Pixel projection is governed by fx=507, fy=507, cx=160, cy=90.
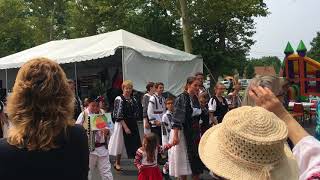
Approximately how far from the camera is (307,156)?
6.60ft

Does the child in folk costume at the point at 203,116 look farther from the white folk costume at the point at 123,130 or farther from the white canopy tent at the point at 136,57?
the white canopy tent at the point at 136,57

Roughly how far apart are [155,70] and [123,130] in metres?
6.34

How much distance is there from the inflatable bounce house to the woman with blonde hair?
14.3 meters

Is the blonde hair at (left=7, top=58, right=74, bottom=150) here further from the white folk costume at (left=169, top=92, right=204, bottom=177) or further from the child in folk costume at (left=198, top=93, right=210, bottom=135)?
the child in folk costume at (left=198, top=93, right=210, bottom=135)

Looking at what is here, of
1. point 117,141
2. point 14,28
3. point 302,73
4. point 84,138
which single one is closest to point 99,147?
point 117,141

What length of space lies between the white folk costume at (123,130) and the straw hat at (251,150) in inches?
298

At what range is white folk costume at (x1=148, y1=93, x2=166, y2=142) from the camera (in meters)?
9.79

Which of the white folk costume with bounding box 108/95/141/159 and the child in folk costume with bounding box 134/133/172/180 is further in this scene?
the white folk costume with bounding box 108/95/141/159

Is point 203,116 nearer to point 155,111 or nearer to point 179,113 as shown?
point 179,113

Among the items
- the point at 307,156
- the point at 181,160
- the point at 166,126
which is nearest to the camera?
the point at 307,156

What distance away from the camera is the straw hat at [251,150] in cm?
182

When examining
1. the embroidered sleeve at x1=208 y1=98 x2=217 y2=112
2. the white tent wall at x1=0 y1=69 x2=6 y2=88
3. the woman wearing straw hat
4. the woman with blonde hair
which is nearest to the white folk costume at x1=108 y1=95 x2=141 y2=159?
the embroidered sleeve at x1=208 y1=98 x2=217 y2=112

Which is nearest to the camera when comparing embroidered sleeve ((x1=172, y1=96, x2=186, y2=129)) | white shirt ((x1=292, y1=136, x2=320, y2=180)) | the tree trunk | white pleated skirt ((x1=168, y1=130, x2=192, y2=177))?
white shirt ((x1=292, y1=136, x2=320, y2=180))

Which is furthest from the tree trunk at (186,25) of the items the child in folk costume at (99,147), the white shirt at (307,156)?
the white shirt at (307,156)
